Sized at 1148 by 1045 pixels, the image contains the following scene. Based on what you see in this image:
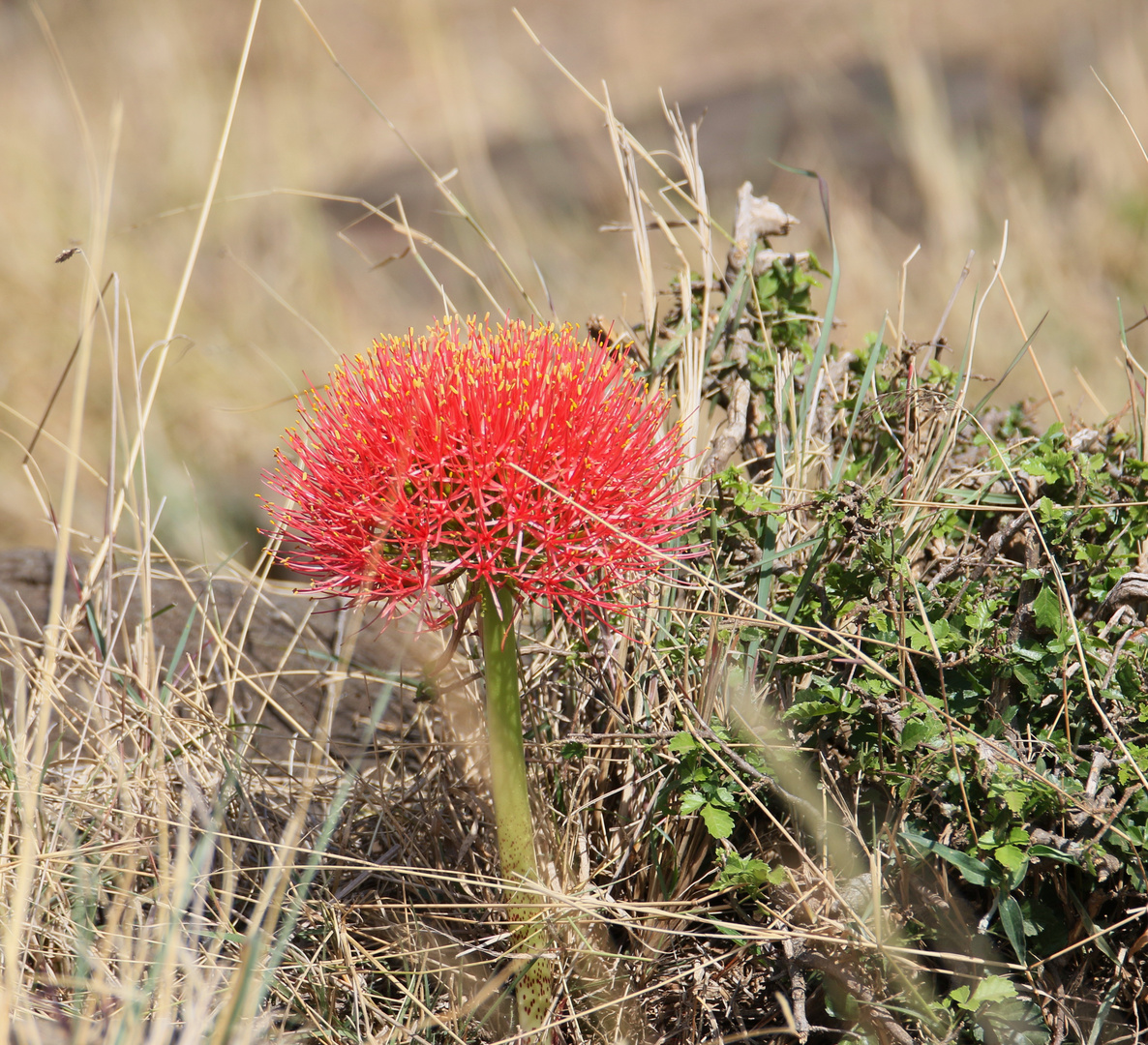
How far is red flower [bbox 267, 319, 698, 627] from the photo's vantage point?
1.07 meters

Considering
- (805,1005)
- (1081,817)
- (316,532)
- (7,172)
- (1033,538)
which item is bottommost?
(805,1005)

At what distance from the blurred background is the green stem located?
145 centimetres

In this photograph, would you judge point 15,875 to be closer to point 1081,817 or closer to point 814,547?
point 814,547

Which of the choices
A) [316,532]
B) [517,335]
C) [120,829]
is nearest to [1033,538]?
[517,335]

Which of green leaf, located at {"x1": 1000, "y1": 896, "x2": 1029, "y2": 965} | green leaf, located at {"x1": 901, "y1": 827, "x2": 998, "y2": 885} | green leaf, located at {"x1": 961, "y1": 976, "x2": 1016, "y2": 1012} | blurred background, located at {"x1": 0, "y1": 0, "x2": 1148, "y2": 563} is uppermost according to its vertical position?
blurred background, located at {"x1": 0, "y1": 0, "x2": 1148, "y2": 563}

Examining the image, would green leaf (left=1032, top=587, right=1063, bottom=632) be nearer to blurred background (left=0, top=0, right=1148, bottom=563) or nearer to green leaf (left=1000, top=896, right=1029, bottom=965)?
green leaf (left=1000, top=896, right=1029, bottom=965)

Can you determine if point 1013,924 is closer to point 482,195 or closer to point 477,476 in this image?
point 477,476

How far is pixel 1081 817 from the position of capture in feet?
3.98

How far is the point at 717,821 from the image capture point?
4.10 ft

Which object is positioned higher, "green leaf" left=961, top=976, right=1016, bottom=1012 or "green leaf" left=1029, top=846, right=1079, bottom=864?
"green leaf" left=1029, top=846, right=1079, bottom=864

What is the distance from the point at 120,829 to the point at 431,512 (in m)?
0.88

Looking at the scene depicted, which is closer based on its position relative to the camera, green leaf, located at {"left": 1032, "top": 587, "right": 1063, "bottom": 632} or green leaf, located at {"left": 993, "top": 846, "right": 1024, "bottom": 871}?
green leaf, located at {"left": 993, "top": 846, "right": 1024, "bottom": 871}

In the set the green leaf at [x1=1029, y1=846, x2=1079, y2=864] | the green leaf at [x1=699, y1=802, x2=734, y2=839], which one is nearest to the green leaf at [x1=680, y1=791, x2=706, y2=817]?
the green leaf at [x1=699, y1=802, x2=734, y2=839]

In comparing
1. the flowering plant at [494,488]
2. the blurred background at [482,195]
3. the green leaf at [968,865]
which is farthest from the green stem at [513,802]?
the blurred background at [482,195]
